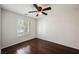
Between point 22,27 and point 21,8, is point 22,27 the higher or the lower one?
the lower one

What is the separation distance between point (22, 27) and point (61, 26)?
1.77ft

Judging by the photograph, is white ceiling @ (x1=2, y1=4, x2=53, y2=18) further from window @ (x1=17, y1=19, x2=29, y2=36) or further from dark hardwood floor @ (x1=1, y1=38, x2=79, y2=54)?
dark hardwood floor @ (x1=1, y1=38, x2=79, y2=54)

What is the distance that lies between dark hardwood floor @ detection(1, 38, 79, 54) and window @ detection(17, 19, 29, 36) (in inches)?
5.8

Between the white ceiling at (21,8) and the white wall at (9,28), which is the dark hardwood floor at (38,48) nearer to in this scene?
the white wall at (9,28)

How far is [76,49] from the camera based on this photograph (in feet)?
2.69

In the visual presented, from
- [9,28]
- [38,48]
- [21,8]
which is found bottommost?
[38,48]

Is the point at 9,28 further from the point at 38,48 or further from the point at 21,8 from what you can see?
the point at 38,48

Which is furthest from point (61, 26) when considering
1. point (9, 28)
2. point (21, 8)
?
point (9, 28)

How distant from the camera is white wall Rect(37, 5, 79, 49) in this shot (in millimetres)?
770

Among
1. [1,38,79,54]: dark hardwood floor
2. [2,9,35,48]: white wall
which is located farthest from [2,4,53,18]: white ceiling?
[1,38,79,54]: dark hardwood floor

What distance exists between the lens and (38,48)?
85 centimetres

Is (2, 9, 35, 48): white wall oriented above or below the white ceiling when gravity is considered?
below

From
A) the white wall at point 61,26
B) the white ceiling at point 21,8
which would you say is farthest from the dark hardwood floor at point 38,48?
the white ceiling at point 21,8

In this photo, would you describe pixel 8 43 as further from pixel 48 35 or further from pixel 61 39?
pixel 61 39
